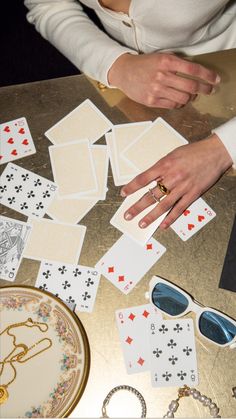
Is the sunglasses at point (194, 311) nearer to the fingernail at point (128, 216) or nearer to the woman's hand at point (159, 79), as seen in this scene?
the fingernail at point (128, 216)

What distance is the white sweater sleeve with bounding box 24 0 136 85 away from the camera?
1233 millimetres

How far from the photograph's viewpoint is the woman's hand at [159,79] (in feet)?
3.90

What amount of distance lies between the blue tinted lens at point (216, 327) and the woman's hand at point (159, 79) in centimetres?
59

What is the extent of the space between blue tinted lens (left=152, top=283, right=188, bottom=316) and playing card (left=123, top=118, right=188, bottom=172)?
0.35 metres

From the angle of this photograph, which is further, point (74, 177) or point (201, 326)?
point (74, 177)

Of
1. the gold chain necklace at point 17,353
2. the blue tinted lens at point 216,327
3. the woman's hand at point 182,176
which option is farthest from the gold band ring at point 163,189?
the gold chain necklace at point 17,353

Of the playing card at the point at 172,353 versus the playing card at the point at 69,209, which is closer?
the playing card at the point at 172,353

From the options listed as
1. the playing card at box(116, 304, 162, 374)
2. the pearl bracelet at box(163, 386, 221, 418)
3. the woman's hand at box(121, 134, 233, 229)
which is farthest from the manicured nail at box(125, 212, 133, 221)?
the pearl bracelet at box(163, 386, 221, 418)

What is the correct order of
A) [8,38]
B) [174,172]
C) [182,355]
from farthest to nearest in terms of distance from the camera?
[8,38]
[174,172]
[182,355]

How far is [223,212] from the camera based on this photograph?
1137 mm

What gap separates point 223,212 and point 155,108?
14.2 inches

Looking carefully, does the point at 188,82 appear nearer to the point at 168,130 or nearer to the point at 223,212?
the point at 168,130

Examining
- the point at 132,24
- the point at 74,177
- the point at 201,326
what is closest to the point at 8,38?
the point at 132,24

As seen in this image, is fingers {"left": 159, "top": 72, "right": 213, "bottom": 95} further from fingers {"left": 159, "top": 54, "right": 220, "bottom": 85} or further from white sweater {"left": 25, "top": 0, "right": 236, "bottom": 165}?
white sweater {"left": 25, "top": 0, "right": 236, "bottom": 165}
